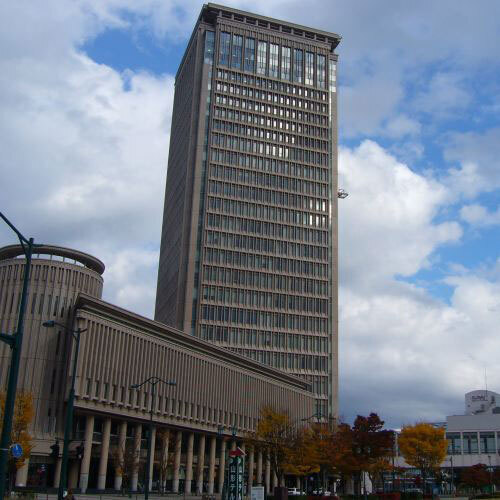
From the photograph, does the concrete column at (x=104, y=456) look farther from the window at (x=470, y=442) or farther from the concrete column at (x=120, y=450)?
the window at (x=470, y=442)

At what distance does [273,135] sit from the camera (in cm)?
15212

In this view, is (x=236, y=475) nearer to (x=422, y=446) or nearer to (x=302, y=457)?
(x=302, y=457)

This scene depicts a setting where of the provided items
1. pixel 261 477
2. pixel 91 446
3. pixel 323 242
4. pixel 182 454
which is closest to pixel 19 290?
pixel 91 446

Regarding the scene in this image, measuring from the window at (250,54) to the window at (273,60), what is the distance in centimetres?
436

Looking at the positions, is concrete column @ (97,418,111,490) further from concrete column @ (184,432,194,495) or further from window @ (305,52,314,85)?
window @ (305,52,314,85)

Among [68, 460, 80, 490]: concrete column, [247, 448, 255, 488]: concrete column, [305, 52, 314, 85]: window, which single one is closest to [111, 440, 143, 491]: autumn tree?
[68, 460, 80, 490]: concrete column

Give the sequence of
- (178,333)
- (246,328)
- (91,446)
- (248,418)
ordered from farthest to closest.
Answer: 1. (246,328)
2. (248,418)
3. (178,333)
4. (91,446)

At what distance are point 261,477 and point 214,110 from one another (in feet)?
254

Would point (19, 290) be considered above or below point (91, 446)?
above

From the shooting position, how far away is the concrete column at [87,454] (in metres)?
78.9

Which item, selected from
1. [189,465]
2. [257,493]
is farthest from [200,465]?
[257,493]

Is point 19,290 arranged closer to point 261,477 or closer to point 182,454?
point 182,454

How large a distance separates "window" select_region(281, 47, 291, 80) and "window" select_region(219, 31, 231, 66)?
13379mm

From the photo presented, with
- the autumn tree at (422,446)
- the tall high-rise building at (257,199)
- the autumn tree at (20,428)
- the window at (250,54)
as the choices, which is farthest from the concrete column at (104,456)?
the window at (250,54)
